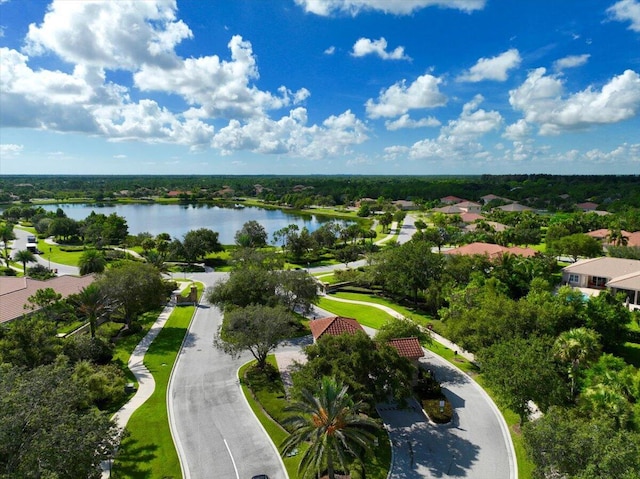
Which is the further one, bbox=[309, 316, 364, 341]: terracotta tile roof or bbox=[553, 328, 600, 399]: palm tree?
bbox=[309, 316, 364, 341]: terracotta tile roof

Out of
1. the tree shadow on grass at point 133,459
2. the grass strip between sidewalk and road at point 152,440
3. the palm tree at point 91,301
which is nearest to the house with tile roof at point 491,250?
the grass strip between sidewalk and road at point 152,440

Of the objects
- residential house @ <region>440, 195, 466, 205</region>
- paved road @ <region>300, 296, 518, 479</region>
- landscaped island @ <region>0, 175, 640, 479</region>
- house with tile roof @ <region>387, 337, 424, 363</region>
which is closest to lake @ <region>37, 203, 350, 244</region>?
landscaped island @ <region>0, 175, 640, 479</region>

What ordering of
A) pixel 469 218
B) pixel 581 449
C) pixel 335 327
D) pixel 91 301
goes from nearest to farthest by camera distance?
pixel 581 449 < pixel 335 327 < pixel 91 301 < pixel 469 218

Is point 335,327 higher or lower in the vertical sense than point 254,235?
higher

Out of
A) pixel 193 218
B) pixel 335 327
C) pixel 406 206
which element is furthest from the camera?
pixel 406 206

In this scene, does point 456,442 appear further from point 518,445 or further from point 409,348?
point 409,348

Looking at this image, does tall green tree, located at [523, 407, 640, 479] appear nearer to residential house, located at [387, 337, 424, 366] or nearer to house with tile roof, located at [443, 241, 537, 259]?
residential house, located at [387, 337, 424, 366]

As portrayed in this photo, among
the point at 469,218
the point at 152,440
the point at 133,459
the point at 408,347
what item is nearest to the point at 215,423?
the point at 152,440
